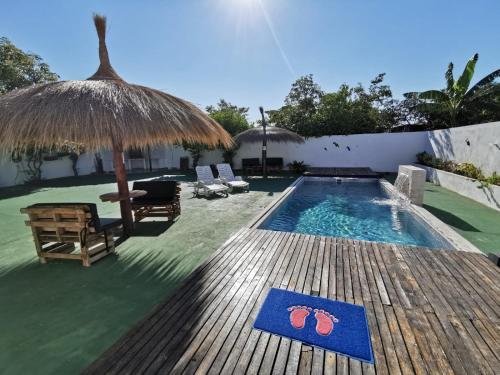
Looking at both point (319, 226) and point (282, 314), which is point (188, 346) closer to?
point (282, 314)

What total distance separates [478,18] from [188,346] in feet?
42.1

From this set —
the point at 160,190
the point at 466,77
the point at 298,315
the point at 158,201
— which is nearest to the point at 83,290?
the point at 298,315

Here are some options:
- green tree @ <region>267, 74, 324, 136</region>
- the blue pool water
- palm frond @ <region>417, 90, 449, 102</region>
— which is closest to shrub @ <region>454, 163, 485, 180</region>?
the blue pool water

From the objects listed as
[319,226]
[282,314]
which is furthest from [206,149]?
[282,314]

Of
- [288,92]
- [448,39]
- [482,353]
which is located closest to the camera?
[482,353]

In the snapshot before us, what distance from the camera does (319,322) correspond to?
235 centimetres

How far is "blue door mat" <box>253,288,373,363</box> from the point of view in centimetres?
208

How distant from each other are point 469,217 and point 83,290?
28.2 ft

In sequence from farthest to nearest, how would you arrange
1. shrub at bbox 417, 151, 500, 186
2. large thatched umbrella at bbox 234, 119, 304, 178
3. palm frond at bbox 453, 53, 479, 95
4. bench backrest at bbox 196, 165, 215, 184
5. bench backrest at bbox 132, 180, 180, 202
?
1. large thatched umbrella at bbox 234, 119, 304, 178
2. palm frond at bbox 453, 53, 479, 95
3. bench backrest at bbox 196, 165, 215, 184
4. shrub at bbox 417, 151, 500, 186
5. bench backrest at bbox 132, 180, 180, 202

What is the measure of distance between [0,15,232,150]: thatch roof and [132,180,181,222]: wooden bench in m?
2.04

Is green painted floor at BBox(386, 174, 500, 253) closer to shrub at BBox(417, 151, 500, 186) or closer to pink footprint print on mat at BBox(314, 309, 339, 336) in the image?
shrub at BBox(417, 151, 500, 186)

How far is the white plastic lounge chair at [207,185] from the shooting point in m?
9.29

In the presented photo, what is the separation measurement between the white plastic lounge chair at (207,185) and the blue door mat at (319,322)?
679 centimetres

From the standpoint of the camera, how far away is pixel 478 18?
820cm
